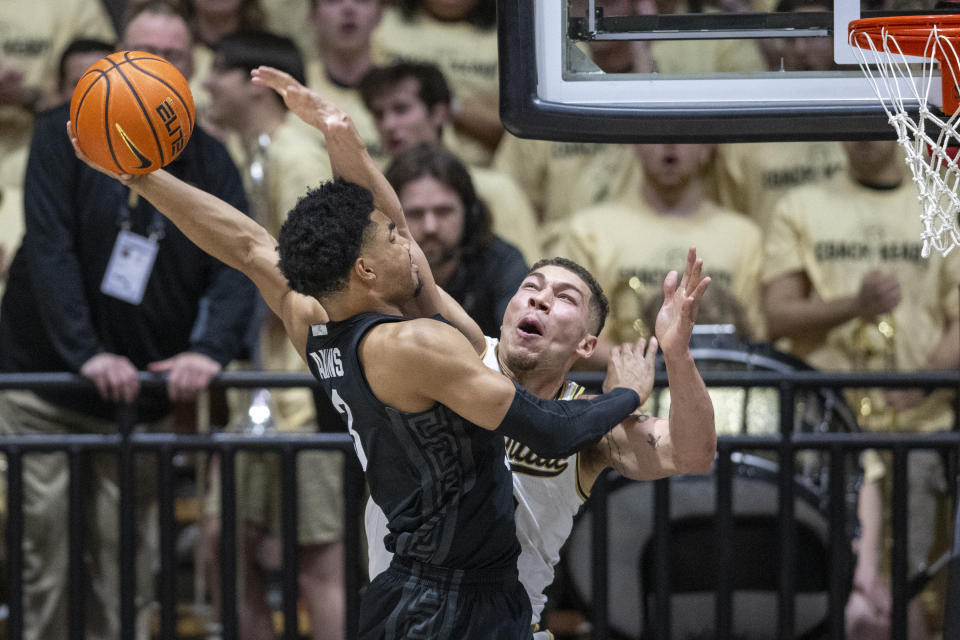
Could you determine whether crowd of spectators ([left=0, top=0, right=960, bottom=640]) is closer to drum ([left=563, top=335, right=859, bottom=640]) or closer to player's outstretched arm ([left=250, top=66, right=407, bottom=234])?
drum ([left=563, top=335, right=859, bottom=640])

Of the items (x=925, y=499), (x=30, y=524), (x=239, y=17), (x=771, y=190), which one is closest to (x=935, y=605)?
(x=925, y=499)

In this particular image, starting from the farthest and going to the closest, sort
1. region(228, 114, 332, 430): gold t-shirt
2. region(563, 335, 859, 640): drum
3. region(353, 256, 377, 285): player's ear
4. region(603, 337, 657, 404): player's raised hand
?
region(228, 114, 332, 430): gold t-shirt → region(563, 335, 859, 640): drum → region(603, 337, 657, 404): player's raised hand → region(353, 256, 377, 285): player's ear

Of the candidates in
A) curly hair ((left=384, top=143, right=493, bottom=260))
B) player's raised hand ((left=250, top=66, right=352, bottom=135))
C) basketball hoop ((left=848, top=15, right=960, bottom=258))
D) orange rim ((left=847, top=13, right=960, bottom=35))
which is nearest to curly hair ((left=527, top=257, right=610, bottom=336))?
player's raised hand ((left=250, top=66, right=352, bottom=135))

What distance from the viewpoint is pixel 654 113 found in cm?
333

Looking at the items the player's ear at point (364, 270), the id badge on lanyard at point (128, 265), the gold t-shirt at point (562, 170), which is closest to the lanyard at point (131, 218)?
the id badge on lanyard at point (128, 265)

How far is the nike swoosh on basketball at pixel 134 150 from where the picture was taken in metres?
3.33

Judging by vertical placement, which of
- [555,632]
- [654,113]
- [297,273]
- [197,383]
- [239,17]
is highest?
[239,17]

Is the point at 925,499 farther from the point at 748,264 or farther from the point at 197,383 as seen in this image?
the point at 197,383

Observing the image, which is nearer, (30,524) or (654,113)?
(654,113)

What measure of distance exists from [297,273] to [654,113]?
1.00 m

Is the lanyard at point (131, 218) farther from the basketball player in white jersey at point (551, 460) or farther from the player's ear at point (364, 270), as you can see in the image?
the player's ear at point (364, 270)

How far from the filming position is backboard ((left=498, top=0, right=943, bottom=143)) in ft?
10.8

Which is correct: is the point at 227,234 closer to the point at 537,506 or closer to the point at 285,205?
the point at 537,506

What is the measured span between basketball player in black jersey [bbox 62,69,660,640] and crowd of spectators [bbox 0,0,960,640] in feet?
3.81
